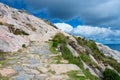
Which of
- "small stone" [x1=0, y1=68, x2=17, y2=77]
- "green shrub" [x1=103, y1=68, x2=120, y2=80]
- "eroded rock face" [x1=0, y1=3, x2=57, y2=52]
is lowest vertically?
"green shrub" [x1=103, y1=68, x2=120, y2=80]

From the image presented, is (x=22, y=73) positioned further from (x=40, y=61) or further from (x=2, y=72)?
(x=40, y=61)

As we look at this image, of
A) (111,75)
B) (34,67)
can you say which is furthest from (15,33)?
(111,75)

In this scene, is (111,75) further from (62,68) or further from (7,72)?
(7,72)

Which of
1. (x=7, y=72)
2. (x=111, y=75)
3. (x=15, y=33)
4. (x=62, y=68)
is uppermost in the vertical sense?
(x=15, y=33)

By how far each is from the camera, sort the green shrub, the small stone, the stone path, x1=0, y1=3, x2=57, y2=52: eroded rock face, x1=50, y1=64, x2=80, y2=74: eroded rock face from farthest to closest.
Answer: x1=0, y1=3, x2=57, y2=52: eroded rock face, the green shrub, x1=50, y1=64, x2=80, y2=74: eroded rock face, the small stone, the stone path

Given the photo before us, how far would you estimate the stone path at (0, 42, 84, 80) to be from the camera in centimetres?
1409

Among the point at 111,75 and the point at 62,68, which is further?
the point at 111,75

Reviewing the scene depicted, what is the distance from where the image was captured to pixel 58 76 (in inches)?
555

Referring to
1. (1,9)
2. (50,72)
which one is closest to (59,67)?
(50,72)

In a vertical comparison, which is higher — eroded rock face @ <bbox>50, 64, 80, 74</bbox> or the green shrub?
eroded rock face @ <bbox>50, 64, 80, 74</bbox>

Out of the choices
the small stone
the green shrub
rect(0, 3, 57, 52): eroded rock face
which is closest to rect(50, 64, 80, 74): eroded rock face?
the small stone

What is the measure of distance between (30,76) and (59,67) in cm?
249

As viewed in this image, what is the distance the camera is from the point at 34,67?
52.2ft

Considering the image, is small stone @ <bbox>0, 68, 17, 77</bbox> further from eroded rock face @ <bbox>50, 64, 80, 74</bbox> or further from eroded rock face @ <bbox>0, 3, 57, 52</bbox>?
eroded rock face @ <bbox>0, 3, 57, 52</bbox>
